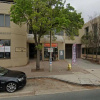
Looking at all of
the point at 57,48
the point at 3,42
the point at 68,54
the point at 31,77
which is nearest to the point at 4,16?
the point at 3,42

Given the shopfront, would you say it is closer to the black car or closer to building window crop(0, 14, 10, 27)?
building window crop(0, 14, 10, 27)

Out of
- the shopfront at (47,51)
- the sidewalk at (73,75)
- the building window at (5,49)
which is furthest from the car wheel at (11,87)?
the shopfront at (47,51)

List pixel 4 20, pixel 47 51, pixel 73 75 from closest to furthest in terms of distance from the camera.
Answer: pixel 73 75, pixel 4 20, pixel 47 51

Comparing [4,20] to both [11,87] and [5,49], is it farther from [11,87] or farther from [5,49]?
[11,87]

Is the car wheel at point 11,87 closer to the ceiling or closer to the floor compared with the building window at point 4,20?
closer to the floor

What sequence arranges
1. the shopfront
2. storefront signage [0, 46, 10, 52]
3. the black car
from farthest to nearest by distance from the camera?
the shopfront → storefront signage [0, 46, 10, 52] → the black car

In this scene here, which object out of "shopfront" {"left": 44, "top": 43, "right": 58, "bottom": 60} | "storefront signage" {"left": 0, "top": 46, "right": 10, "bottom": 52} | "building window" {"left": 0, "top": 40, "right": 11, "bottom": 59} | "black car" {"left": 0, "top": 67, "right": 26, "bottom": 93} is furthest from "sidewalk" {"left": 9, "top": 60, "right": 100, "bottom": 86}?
"shopfront" {"left": 44, "top": 43, "right": 58, "bottom": 60}

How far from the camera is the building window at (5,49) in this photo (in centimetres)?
1198

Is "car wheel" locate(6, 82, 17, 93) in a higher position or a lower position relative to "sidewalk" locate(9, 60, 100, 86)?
higher

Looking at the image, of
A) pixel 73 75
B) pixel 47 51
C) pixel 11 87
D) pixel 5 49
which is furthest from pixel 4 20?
pixel 73 75

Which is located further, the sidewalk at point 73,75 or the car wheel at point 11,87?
the sidewalk at point 73,75

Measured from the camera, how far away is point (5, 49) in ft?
39.5

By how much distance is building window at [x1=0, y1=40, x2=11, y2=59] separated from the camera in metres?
12.0

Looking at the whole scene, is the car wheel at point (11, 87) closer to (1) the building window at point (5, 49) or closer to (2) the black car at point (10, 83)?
(2) the black car at point (10, 83)
